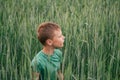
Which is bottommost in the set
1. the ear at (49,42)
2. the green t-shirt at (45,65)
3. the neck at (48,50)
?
the green t-shirt at (45,65)

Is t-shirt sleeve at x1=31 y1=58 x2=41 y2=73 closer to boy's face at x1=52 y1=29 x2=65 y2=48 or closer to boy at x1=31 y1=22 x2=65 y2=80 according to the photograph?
boy at x1=31 y1=22 x2=65 y2=80

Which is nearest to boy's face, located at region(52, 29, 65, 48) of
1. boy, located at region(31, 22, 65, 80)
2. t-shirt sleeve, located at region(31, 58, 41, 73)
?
boy, located at region(31, 22, 65, 80)

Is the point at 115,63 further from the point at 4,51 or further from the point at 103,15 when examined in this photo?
the point at 103,15

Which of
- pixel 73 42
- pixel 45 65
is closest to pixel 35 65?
pixel 45 65

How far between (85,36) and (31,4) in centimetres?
123

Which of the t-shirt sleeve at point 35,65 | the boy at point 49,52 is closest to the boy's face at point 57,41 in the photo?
the boy at point 49,52

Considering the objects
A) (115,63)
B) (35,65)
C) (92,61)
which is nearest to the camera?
(35,65)

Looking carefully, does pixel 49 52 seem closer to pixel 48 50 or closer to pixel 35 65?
pixel 48 50

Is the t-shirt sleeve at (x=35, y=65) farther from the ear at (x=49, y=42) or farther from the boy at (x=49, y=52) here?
the ear at (x=49, y=42)

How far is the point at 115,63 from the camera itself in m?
2.25

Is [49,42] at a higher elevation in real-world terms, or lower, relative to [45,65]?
higher

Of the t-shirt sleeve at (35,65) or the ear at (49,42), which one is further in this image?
the ear at (49,42)

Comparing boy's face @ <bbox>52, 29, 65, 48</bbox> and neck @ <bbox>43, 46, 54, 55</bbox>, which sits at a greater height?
boy's face @ <bbox>52, 29, 65, 48</bbox>

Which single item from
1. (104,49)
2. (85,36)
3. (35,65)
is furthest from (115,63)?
(35,65)
